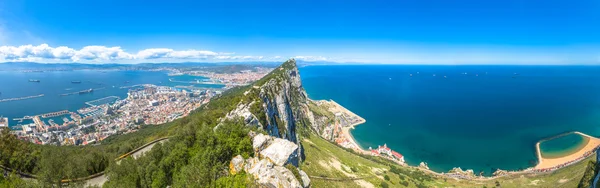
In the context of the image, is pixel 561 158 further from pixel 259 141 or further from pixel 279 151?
pixel 259 141

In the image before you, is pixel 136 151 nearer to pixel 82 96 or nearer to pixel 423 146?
pixel 423 146

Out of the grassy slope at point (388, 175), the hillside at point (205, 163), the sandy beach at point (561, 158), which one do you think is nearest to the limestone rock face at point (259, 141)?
the hillside at point (205, 163)

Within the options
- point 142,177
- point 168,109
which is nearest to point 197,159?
point 142,177

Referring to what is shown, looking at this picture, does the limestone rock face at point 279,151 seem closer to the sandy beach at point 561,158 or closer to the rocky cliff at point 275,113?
the rocky cliff at point 275,113

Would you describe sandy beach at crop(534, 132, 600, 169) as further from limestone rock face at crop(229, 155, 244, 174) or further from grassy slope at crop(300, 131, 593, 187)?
limestone rock face at crop(229, 155, 244, 174)

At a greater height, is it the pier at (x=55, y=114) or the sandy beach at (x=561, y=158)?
the sandy beach at (x=561, y=158)

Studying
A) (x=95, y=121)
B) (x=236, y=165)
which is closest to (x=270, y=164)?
(x=236, y=165)

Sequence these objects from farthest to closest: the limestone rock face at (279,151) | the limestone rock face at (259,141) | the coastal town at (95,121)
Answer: the coastal town at (95,121) < the limestone rock face at (259,141) < the limestone rock face at (279,151)

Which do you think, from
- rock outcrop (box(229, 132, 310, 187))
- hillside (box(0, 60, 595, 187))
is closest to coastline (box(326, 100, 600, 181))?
hillside (box(0, 60, 595, 187))
